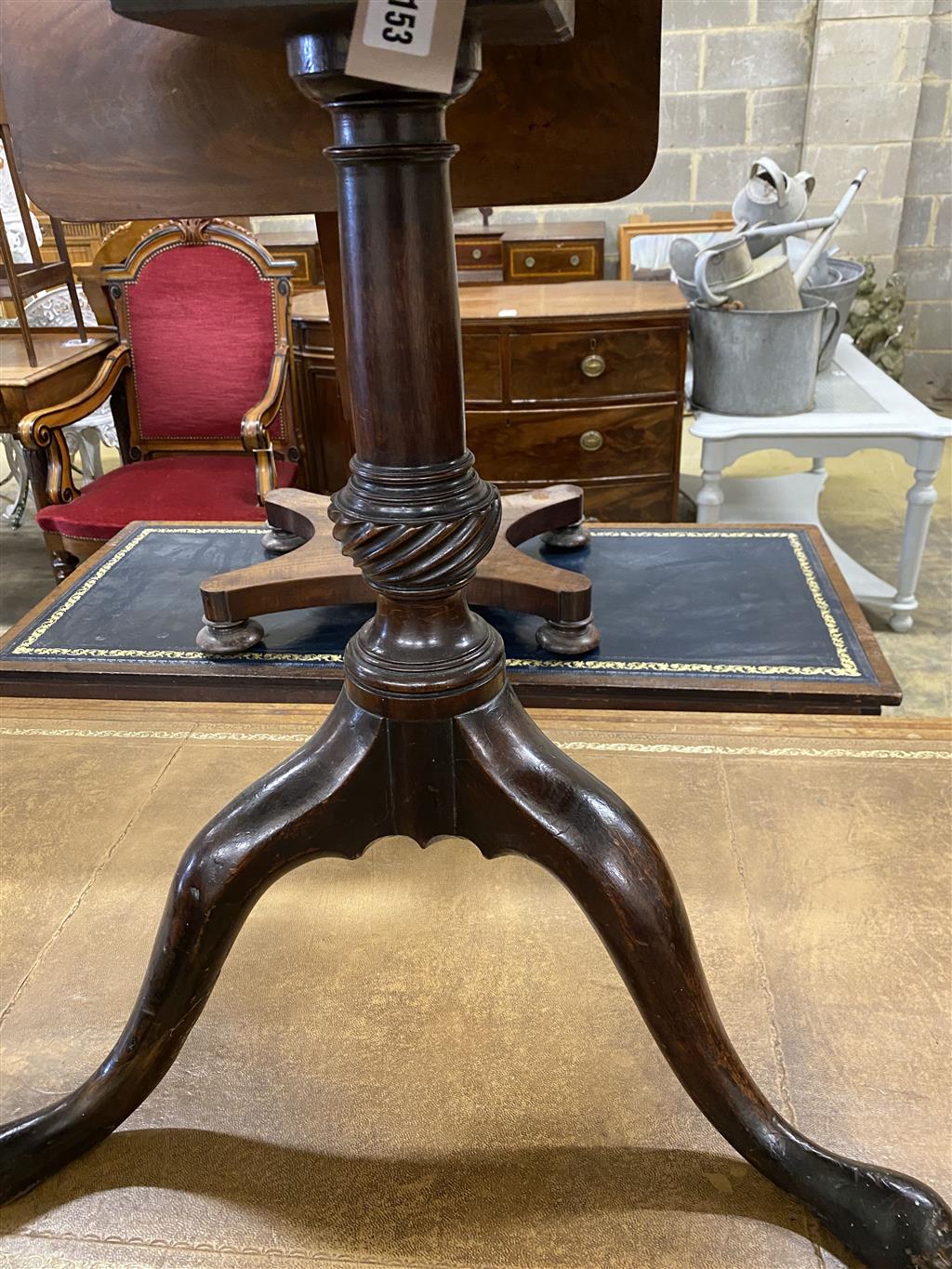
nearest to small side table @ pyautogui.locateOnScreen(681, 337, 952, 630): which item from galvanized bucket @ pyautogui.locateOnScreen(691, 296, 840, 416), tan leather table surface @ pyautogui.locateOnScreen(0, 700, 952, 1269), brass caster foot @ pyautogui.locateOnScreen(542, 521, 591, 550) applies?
galvanized bucket @ pyautogui.locateOnScreen(691, 296, 840, 416)

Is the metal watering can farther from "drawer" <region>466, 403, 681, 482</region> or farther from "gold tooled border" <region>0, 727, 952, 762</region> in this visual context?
"gold tooled border" <region>0, 727, 952, 762</region>

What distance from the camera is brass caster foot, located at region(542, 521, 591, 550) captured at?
5.01 ft

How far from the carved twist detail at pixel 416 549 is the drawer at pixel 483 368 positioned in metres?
2.02

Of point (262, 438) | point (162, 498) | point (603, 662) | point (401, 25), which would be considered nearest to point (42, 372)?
point (162, 498)

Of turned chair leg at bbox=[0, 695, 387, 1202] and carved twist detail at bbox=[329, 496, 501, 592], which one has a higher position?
carved twist detail at bbox=[329, 496, 501, 592]

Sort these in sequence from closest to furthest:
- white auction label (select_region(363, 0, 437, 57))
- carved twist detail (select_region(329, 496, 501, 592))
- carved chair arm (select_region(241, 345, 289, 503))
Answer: white auction label (select_region(363, 0, 437, 57))
carved twist detail (select_region(329, 496, 501, 592))
carved chair arm (select_region(241, 345, 289, 503))

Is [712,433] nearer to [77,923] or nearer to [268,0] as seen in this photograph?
[77,923]

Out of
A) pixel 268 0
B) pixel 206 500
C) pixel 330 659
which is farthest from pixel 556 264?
pixel 268 0

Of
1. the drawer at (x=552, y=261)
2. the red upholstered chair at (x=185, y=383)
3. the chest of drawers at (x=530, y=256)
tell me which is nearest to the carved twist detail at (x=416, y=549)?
the red upholstered chair at (x=185, y=383)

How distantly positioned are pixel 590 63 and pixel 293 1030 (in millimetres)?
852

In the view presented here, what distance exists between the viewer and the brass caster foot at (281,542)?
1.52m

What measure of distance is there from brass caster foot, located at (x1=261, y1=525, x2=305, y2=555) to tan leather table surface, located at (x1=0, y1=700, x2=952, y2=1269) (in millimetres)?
419

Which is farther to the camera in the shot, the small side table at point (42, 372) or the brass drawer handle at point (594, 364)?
the brass drawer handle at point (594, 364)

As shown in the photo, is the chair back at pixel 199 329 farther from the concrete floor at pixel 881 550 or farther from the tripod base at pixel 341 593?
the tripod base at pixel 341 593
